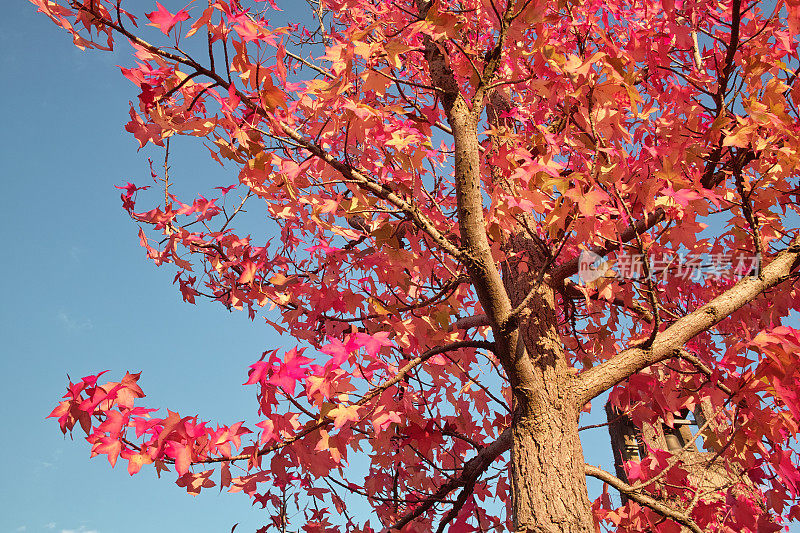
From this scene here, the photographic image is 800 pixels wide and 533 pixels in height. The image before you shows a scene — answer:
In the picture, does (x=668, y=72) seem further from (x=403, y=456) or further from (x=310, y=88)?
(x=403, y=456)

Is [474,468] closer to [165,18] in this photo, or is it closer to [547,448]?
[547,448]

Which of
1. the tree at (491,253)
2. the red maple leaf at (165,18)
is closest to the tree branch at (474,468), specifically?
the tree at (491,253)

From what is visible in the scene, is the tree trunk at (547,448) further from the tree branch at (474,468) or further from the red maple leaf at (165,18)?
the red maple leaf at (165,18)

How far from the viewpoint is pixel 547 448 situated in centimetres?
250

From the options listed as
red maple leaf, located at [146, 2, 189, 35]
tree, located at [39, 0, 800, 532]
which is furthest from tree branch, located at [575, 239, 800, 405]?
red maple leaf, located at [146, 2, 189, 35]

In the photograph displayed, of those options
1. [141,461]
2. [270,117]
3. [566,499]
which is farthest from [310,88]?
[566,499]

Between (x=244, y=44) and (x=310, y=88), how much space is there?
0.30 metres

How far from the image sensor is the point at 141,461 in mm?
2033

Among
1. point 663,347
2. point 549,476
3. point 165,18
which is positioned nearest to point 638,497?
point 549,476

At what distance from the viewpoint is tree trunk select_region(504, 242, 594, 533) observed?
2336 mm

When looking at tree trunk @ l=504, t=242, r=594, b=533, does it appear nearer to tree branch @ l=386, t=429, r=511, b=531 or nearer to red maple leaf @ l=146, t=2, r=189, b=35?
tree branch @ l=386, t=429, r=511, b=531

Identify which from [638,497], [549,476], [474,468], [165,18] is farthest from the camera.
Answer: [474,468]

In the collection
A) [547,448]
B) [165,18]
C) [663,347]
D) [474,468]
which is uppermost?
[165,18]

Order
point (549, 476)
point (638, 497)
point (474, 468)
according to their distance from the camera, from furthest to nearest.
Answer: point (474, 468), point (638, 497), point (549, 476)
